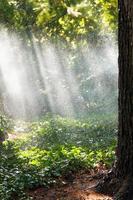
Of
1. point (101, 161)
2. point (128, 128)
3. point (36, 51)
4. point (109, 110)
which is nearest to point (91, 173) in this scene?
point (101, 161)

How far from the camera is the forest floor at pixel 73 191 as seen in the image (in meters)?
8.33

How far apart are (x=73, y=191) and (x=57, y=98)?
28.7 metres

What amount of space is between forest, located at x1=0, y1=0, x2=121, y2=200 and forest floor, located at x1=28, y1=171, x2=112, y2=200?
2 cm

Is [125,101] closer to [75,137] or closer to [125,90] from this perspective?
[125,90]

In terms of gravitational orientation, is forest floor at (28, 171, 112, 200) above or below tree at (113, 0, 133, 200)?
below

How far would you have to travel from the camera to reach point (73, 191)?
28.9 feet

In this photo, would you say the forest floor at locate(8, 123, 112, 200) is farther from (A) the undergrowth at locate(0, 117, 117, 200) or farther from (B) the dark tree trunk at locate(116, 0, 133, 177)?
(B) the dark tree trunk at locate(116, 0, 133, 177)

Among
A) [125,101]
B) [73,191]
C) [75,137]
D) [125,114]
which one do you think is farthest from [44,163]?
[75,137]

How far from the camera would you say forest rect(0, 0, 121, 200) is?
31.5ft

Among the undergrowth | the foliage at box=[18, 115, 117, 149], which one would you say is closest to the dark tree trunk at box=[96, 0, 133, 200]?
the undergrowth

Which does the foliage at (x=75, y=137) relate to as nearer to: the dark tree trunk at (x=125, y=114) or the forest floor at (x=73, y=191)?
the forest floor at (x=73, y=191)

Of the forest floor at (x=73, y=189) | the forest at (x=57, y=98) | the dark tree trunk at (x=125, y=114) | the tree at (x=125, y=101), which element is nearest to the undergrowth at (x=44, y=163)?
the forest at (x=57, y=98)

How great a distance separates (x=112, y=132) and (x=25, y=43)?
68.7 ft

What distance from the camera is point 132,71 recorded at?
302 inches
